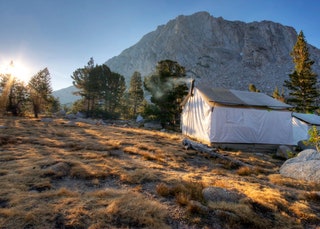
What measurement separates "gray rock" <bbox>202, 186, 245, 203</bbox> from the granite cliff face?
72.2 metres

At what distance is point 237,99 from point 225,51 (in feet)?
335

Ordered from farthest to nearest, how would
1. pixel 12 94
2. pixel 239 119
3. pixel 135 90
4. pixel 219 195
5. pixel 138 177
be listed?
pixel 135 90 → pixel 12 94 → pixel 239 119 → pixel 138 177 → pixel 219 195

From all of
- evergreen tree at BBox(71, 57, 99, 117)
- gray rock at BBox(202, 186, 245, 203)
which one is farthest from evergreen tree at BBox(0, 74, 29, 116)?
gray rock at BBox(202, 186, 245, 203)

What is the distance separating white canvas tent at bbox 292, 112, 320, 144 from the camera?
16781mm

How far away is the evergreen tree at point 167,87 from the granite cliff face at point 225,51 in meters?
55.8

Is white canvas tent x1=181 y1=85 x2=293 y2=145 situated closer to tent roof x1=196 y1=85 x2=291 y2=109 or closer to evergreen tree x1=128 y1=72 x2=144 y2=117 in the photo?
tent roof x1=196 y1=85 x2=291 y2=109

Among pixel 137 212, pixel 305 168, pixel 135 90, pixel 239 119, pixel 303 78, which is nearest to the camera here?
pixel 137 212

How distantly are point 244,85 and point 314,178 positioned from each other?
73.4 m

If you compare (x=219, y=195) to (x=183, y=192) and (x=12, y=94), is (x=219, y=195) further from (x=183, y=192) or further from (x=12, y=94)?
(x=12, y=94)

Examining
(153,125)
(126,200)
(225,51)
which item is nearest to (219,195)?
(126,200)

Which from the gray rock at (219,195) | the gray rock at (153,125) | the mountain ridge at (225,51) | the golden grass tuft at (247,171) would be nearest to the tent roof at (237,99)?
the golden grass tuft at (247,171)

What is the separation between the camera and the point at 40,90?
31.8 m

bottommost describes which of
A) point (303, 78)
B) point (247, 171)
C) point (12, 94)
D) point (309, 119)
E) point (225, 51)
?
point (247, 171)

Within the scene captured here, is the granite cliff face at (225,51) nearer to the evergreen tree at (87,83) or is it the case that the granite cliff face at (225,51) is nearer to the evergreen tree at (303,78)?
the evergreen tree at (303,78)
